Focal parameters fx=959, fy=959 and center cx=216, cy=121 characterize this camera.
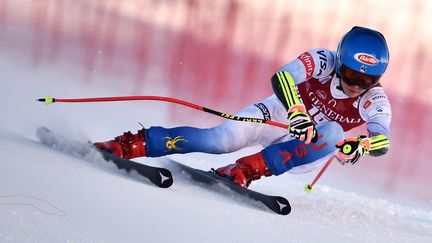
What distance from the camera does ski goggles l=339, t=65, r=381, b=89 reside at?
4.70 m

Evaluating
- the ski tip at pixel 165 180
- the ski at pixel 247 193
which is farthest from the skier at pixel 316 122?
the ski tip at pixel 165 180

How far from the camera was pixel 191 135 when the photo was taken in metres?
4.85

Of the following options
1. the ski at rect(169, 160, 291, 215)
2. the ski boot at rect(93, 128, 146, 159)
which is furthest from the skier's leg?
the ski boot at rect(93, 128, 146, 159)

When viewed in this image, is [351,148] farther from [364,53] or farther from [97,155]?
[97,155]

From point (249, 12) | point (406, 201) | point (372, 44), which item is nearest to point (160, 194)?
point (372, 44)

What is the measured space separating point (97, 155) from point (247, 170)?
791 mm

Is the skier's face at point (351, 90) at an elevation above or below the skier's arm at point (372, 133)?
above

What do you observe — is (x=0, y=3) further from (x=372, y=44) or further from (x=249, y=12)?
(x=372, y=44)

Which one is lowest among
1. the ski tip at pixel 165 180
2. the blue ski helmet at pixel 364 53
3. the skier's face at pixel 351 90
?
the ski tip at pixel 165 180

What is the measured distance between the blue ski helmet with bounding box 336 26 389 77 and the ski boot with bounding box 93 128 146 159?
1066 millimetres

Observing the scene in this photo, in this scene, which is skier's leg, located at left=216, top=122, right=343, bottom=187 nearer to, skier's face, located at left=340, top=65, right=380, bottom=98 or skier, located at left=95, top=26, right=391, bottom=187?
skier, located at left=95, top=26, right=391, bottom=187

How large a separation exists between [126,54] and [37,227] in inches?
194

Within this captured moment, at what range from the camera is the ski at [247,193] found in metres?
4.44

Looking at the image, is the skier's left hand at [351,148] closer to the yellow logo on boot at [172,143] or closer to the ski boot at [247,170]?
the ski boot at [247,170]
